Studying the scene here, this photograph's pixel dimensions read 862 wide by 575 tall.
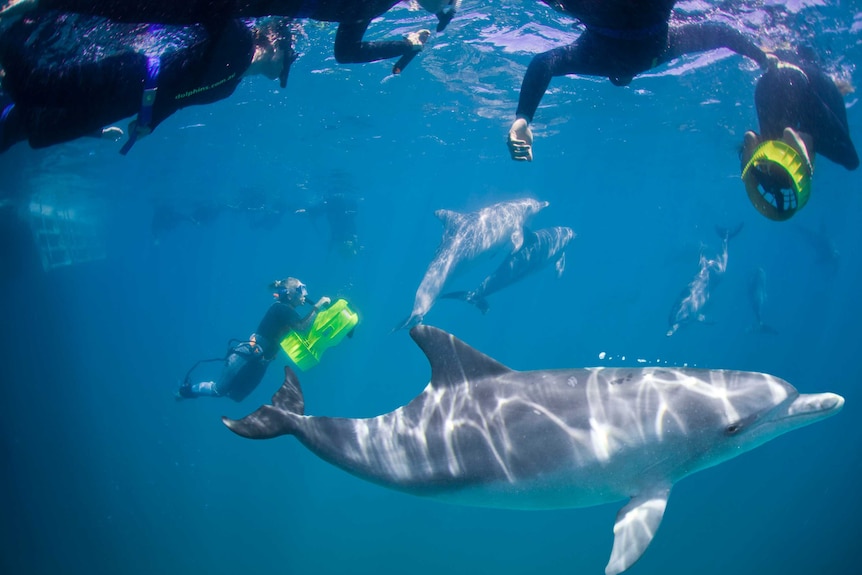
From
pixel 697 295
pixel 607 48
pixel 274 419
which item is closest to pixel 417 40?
pixel 607 48

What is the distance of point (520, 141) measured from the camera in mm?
4637

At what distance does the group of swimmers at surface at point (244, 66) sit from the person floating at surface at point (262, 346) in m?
5.40

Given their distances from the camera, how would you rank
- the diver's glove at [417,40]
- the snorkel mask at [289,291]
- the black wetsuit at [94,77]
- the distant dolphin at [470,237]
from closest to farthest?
the black wetsuit at [94,77], the diver's glove at [417,40], the snorkel mask at [289,291], the distant dolphin at [470,237]

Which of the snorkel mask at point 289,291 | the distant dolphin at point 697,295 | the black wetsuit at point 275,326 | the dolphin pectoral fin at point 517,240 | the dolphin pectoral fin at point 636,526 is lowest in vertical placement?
the distant dolphin at point 697,295

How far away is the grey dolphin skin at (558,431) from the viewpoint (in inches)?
163

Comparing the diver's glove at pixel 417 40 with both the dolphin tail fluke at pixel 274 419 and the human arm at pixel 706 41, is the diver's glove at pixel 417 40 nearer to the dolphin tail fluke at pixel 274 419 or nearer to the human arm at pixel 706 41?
the human arm at pixel 706 41

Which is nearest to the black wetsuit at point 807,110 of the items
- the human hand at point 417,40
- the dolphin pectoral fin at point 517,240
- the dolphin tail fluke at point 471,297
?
the human hand at point 417,40

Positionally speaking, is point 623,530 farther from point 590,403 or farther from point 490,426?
point 490,426

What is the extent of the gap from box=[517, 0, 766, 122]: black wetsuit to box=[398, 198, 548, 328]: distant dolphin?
10.3m

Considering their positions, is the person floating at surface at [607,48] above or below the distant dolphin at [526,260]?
above

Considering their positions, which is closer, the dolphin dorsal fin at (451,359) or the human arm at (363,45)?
the dolphin dorsal fin at (451,359)

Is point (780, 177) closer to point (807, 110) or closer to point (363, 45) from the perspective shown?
point (807, 110)

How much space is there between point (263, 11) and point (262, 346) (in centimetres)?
806

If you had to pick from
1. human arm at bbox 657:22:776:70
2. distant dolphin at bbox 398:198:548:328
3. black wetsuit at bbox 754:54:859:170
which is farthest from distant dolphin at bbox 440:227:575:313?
black wetsuit at bbox 754:54:859:170
